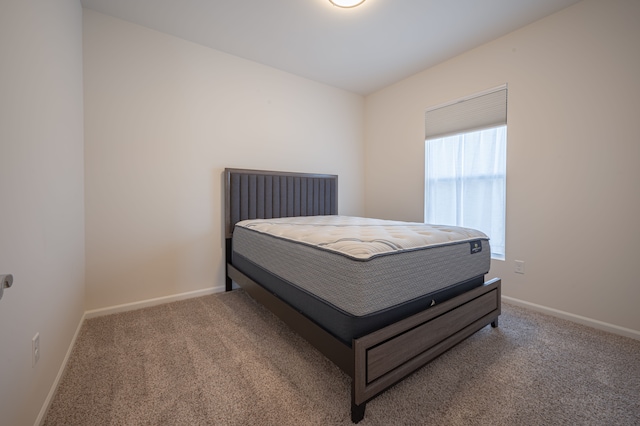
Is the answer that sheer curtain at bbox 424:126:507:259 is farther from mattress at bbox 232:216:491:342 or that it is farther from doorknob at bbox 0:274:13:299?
doorknob at bbox 0:274:13:299

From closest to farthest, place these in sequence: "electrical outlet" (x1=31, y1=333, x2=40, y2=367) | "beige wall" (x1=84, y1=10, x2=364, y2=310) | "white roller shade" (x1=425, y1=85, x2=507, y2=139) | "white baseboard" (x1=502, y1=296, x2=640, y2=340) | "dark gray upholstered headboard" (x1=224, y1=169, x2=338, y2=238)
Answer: "electrical outlet" (x1=31, y1=333, x2=40, y2=367)
"white baseboard" (x1=502, y1=296, x2=640, y2=340)
"beige wall" (x1=84, y1=10, x2=364, y2=310)
"white roller shade" (x1=425, y1=85, x2=507, y2=139)
"dark gray upholstered headboard" (x1=224, y1=169, x2=338, y2=238)

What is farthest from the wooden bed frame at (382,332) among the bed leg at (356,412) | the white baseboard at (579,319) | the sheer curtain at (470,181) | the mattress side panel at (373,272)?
the sheer curtain at (470,181)

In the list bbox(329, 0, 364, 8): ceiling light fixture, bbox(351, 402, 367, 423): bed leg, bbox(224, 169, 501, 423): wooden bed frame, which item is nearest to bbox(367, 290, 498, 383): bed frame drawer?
bbox(224, 169, 501, 423): wooden bed frame

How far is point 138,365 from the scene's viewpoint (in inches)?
61.0

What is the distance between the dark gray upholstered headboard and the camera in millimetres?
2795

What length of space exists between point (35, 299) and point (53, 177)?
26.4 inches

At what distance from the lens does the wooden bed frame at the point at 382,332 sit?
1156mm

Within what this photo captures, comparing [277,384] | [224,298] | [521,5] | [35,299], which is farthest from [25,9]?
[521,5]

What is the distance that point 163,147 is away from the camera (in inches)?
98.4

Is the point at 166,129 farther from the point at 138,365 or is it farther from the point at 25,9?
the point at 138,365

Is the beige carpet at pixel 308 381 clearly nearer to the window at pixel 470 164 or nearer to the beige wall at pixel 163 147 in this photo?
the beige wall at pixel 163 147

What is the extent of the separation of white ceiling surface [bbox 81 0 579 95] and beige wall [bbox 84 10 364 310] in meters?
0.23

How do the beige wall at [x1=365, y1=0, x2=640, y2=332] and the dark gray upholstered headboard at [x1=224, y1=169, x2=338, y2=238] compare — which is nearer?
the beige wall at [x1=365, y1=0, x2=640, y2=332]

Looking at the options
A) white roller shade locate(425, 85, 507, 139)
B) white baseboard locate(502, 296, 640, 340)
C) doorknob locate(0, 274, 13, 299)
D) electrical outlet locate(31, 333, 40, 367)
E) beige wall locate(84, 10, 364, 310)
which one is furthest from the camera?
white roller shade locate(425, 85, 507, 139)
